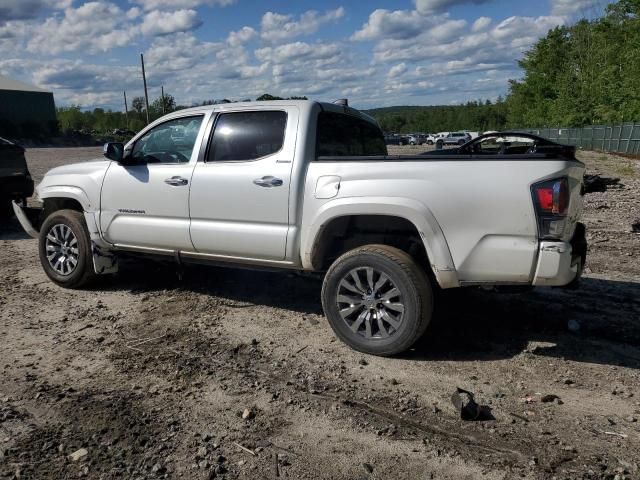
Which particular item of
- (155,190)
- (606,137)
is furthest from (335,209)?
(606,137)

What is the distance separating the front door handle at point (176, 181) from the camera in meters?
5.20

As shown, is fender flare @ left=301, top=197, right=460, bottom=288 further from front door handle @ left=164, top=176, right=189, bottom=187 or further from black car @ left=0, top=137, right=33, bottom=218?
black car @ left=0, top=137, right=33, bottom=218

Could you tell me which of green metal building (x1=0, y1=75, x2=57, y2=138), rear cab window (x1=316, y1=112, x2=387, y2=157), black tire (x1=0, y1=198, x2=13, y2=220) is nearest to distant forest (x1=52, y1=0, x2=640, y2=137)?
green metal building (x1=0, y1=75, x2=57, y2=138)

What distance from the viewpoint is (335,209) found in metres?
4.38

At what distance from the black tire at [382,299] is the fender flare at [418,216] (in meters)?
0.18

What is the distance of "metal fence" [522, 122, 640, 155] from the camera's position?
33.8 metres

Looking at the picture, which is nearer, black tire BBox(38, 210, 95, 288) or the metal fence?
black tire BBox(38, 210, 95, 288)

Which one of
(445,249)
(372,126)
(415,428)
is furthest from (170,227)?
(415,428)

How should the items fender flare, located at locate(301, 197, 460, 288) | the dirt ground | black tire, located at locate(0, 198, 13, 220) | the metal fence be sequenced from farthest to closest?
1. the metal fence
2. black tire, located at locate(0, 198, 13, 220)
3. fender flare, located at locate(301, 197, 460, 288)
4. the dirt ground

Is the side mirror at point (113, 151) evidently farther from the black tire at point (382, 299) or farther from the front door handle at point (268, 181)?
the black tire at point (382, 299)

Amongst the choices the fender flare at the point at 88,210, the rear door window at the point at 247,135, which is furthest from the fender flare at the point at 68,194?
the rear door window at the point at 247,135

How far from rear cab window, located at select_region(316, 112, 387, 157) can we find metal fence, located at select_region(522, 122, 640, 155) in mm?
32888

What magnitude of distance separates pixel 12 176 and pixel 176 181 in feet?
19.6

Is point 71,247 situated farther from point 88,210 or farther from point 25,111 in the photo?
point 25,111
